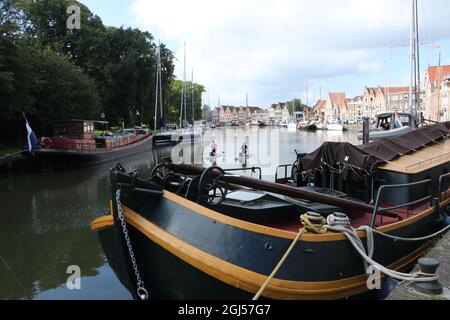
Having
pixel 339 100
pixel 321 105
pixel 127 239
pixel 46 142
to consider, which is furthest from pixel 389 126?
pixel 321 105

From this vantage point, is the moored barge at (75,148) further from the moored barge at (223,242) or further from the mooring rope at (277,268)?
the mooring rope at (277,268)

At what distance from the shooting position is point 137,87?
55562 millimetres

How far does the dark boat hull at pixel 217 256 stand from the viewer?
470 cm

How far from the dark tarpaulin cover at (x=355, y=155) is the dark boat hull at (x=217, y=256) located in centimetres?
341

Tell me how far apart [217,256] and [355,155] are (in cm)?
490

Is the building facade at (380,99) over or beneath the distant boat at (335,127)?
over

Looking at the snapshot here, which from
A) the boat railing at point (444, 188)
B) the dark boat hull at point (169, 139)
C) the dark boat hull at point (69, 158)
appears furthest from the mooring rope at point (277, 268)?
the dark boat hull at point (169, 139)

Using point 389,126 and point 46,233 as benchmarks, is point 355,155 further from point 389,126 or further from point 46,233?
point 389,126

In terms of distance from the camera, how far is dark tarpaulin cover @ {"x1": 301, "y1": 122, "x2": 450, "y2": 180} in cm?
853

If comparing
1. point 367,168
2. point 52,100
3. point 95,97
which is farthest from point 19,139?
point 367,168

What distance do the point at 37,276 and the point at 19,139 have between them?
91.3ft

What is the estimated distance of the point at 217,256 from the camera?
15.7 ft

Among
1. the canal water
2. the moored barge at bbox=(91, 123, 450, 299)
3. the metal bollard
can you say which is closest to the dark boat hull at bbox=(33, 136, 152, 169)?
the canal water
